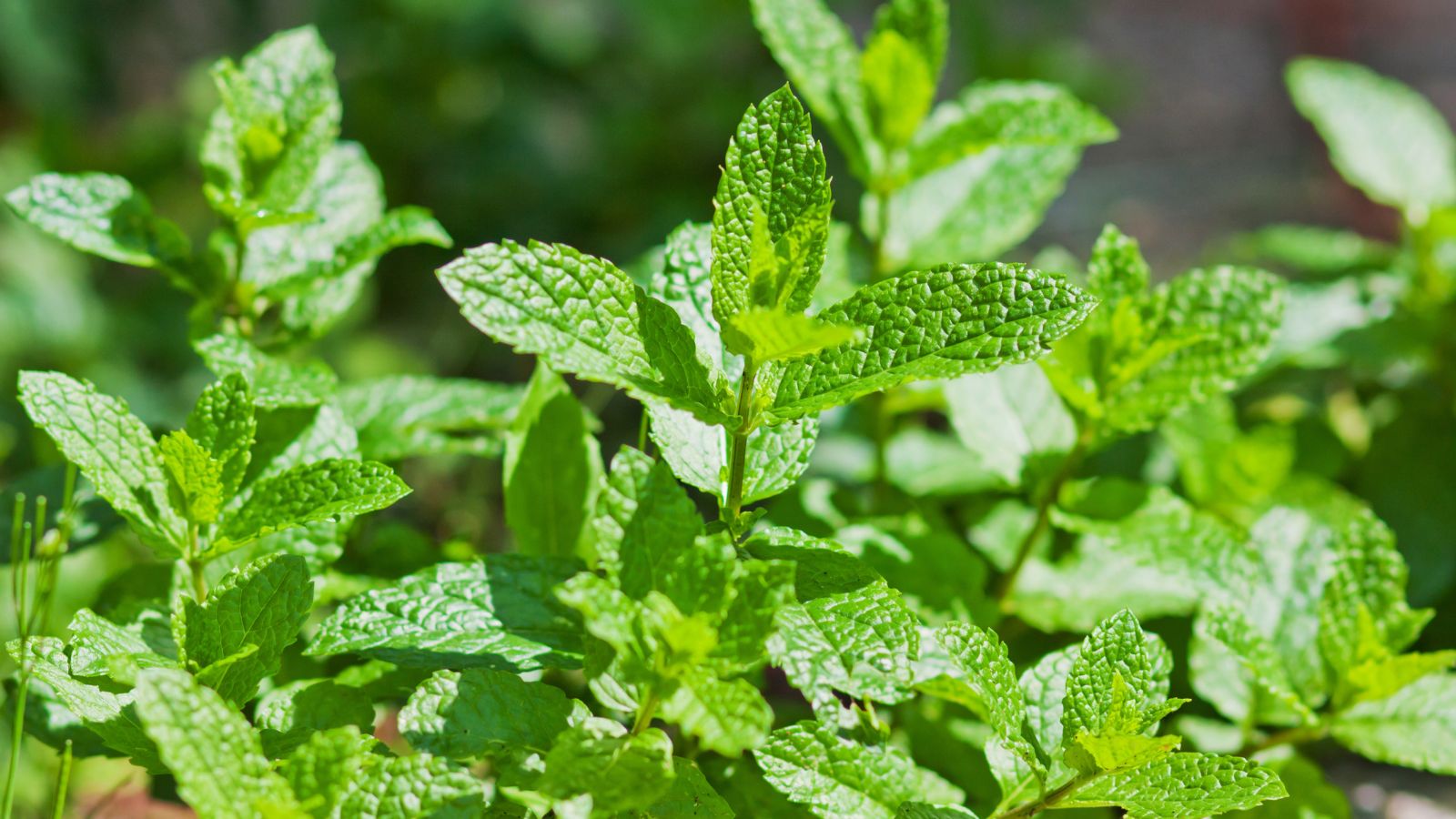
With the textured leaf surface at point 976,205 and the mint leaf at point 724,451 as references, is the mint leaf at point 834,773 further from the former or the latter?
the textured leaf surface at point 976,205

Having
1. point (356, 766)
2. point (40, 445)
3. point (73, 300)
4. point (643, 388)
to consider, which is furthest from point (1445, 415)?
point (73, 300)

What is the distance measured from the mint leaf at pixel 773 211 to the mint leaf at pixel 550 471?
25 centimetres

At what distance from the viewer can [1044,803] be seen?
0.81 metres

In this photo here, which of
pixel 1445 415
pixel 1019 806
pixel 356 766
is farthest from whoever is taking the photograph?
pixel 1445 415

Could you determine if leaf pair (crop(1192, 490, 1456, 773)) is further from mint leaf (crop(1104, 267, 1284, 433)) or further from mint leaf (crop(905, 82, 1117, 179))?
mint leaf (crop(905, 82, 1117, 179))

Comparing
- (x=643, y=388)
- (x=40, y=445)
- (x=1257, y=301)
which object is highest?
(x=643, y=388)

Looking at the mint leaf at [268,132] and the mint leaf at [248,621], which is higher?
the mint leaf at [268,132]

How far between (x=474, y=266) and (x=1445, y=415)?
1.13 m

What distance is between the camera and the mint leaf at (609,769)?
70 centimetres

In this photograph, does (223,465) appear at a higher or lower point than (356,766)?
higher

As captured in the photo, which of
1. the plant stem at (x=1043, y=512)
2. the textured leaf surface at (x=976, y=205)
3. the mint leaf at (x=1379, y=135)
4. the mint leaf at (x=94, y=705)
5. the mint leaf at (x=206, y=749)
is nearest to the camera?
the mint leaf at (x=206, y=749)

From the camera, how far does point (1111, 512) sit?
3.57 ft

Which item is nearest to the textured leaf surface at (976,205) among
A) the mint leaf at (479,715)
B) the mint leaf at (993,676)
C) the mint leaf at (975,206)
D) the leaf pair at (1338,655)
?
the mint leaf at (975,206)

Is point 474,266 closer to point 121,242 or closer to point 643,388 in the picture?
point 643,388
